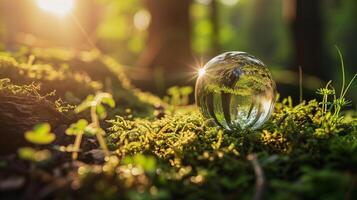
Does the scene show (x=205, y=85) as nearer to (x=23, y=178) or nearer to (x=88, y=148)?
(x=88, y=148)

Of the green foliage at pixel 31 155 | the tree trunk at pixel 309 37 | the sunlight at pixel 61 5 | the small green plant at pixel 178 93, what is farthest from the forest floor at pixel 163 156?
the tree trunk at pixel 309 37

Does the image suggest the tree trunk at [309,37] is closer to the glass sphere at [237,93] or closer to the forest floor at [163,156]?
the forest floor at [163,156]

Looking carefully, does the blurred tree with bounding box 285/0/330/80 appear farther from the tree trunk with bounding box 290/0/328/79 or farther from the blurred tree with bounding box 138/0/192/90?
the blurred tree with bounding box 138/0/192/90

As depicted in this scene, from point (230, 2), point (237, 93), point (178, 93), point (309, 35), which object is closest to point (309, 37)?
point (309, 35)

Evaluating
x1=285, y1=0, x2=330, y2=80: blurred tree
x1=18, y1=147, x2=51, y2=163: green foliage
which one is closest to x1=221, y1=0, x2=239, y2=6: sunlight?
x1=285, y1=0, x2=330, y2=80: blurred tree

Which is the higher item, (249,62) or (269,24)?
(269,24)

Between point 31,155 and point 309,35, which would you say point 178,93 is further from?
point 309,35

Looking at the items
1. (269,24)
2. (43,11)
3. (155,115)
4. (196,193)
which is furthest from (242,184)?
(269,24)
